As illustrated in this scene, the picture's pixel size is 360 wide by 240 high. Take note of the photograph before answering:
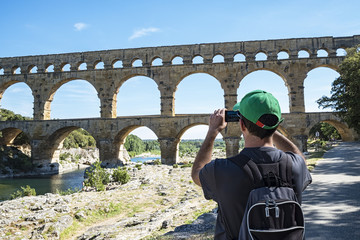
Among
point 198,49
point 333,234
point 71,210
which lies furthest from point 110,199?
point 198,49

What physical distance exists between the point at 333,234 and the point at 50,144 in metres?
26.3

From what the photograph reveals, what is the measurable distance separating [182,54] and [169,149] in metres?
8.87

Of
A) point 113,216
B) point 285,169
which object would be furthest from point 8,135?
point 285,169

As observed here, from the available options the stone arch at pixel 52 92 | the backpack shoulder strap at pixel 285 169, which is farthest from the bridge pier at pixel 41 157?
the backpack shoulder strap at pixel 285 169

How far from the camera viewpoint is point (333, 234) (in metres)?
3.50

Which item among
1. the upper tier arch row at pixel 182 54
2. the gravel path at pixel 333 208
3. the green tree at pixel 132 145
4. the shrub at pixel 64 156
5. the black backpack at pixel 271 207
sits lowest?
the green tree at pixel 132 145

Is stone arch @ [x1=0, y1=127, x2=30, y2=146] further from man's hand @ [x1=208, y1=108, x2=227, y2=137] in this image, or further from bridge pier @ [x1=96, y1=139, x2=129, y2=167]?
man's hand @ [x1=208, y1=108, x2=227, y2=137]

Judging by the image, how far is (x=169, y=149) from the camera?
23.3 m

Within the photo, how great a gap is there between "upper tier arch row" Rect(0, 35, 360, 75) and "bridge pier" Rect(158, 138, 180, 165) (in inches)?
282

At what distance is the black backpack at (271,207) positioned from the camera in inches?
52.4

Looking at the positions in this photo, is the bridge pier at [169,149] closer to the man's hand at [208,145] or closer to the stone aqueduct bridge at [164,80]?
the stone aqueduct bridge at [164,80]

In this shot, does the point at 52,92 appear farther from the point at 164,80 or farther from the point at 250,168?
the point at 250,168

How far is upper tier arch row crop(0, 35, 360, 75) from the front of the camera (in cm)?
2306

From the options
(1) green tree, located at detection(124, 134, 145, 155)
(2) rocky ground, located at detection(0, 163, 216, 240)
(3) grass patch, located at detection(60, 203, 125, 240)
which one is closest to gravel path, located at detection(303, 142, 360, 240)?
(2) rocky ground, located at detection(0, 163, 216, 240)
